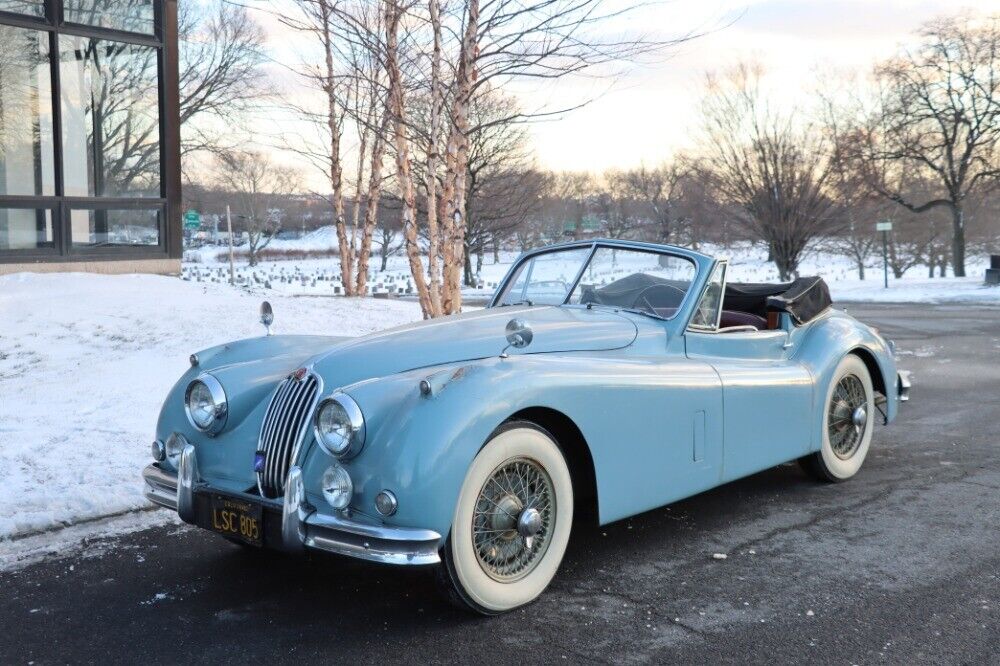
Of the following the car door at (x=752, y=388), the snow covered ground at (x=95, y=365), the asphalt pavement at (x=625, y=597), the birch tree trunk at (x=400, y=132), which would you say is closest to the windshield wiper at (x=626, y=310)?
the car door at (x=752, y=388)

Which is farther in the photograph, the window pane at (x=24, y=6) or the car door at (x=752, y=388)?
the window pane at (x=24, y=6)

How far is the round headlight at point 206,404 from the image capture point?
3.90m

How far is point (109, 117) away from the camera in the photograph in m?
15.2

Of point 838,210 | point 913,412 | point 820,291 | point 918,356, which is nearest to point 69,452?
point 820,291

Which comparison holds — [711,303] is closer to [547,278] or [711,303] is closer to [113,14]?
[547,278]

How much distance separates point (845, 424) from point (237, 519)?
3.99 metres

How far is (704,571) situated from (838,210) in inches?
1173

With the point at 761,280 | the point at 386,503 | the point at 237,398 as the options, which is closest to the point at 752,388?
the point at 386,503

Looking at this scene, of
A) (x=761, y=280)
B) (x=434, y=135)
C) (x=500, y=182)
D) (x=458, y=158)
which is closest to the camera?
(x=458, y=158)

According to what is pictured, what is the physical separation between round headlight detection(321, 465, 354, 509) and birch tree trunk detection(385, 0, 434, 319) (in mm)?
7495

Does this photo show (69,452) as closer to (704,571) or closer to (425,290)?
(704,571)

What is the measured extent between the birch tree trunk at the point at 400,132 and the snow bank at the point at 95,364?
114 cm

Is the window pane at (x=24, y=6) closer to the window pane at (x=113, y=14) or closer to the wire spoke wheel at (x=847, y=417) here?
the window pane at (x=113, y=14)

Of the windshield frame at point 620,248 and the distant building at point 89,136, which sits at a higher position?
the distant building at point 89,136
